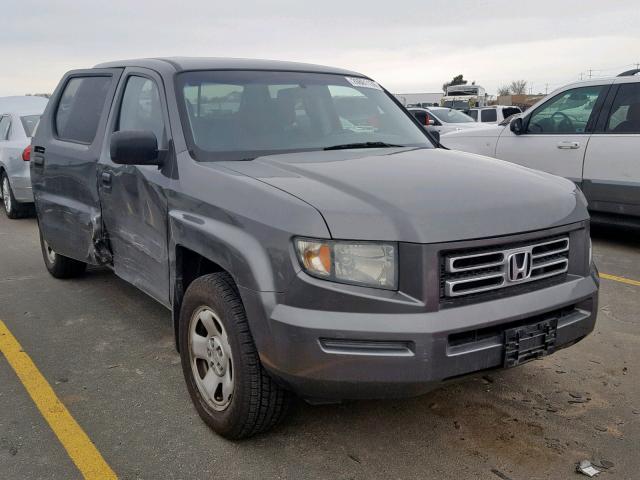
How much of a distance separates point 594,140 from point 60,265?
218 inches

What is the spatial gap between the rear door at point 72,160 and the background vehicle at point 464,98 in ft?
91.9

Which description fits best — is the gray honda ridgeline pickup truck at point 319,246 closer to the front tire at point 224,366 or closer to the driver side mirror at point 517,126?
the front tire at point 224,366

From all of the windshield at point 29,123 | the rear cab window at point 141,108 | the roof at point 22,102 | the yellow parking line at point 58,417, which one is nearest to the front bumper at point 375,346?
the yellow parking line at point 58,417

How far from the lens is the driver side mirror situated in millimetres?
7637

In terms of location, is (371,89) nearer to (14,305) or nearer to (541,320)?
(541,320)

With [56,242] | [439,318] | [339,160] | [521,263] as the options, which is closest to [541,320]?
[521,263]

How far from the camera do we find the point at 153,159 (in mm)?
3410

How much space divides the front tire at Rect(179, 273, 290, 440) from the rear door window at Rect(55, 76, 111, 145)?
1992 mm

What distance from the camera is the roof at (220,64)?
384 centimetres

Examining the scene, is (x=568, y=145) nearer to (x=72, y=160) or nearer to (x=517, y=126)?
(x=517, y=126)

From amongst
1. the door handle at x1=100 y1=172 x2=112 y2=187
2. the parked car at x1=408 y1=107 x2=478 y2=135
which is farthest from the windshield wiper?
the parked car at x1=408 y1=107 x2=478 y2=135

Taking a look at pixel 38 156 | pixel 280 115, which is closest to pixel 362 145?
pixel 280 115

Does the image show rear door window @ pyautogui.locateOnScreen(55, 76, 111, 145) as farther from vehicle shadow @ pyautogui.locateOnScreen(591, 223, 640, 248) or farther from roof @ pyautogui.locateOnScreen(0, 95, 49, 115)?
roof @ pyautogui.locateOnScreen(0, 95, 49, 115)

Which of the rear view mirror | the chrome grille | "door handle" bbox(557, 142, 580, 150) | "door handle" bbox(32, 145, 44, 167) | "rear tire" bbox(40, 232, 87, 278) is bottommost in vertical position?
"rear tire" bbox(40, 232, 87, 278)
